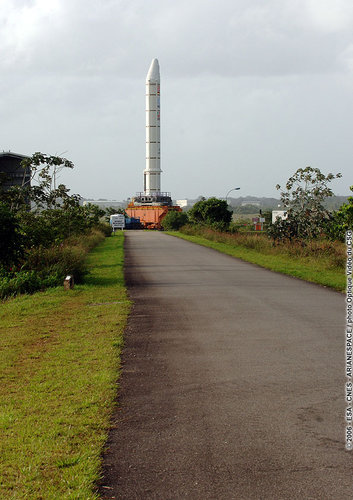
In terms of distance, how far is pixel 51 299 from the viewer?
11805 mm

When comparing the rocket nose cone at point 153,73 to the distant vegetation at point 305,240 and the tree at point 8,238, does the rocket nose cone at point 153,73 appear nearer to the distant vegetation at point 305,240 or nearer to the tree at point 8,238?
the distant vegetation at point 305,240

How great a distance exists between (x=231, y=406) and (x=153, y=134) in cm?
7784

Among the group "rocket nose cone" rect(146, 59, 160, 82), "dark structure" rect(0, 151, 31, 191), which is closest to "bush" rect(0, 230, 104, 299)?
"dark structure" rect(0, 151, 31, 191)

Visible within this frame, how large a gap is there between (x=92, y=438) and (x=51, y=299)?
302 inches

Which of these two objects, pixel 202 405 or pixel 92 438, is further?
pixel 202 405

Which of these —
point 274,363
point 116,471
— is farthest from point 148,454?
point 274,363

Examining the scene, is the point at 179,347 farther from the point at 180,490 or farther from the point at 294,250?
the point at 294,250

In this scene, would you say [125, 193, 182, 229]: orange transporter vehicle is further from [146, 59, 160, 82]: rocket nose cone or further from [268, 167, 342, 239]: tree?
[268, 167, 342, 239]: tree

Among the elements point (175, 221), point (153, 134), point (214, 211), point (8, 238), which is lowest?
point (175, 221)

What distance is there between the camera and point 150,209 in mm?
80438

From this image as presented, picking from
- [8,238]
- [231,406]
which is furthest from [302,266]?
[231,406]

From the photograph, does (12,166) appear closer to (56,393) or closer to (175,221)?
(56,393)

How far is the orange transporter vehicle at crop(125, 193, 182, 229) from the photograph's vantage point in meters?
79.4

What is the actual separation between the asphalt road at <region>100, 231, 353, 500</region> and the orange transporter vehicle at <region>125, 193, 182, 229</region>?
225 feet
